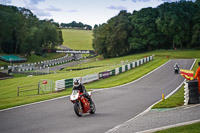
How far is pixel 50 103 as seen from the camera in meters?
18.1

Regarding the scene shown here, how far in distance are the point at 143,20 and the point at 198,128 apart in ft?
298

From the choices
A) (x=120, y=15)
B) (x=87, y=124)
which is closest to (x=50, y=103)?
(x=87, y=124)

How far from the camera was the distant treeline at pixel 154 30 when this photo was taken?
92.9 m

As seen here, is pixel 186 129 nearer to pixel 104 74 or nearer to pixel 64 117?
pixel 64 117

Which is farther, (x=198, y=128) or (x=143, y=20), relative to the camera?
(x=143, y=20)

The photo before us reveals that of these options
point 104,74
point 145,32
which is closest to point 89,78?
point 104,74

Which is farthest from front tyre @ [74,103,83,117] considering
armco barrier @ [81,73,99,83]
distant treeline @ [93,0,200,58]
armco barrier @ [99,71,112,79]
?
distant treeline @ [93,0,200,58]

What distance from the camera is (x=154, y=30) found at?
320 feet

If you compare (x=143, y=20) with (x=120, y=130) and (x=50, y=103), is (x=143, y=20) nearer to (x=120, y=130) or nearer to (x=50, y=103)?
(x=50, y=103)

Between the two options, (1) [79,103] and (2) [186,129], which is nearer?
(2) [186,129]

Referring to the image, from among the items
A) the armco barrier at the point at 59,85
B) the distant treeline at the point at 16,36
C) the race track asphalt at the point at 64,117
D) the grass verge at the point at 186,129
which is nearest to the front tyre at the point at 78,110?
the race track asphalt at the point at 64,117

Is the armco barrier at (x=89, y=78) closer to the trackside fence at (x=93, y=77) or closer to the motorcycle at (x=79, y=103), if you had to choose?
the trackside fence at (x=93, y=77)

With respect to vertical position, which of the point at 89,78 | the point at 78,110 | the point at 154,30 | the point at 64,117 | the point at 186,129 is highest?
the point at 154,30

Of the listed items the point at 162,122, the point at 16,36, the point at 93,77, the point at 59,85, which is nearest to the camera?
the point at 162,122
